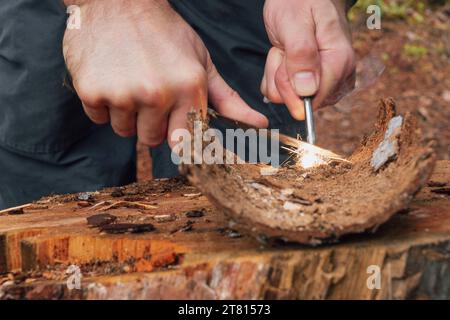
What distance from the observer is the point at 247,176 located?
→ 177cm

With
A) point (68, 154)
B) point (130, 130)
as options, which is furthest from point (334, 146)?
point (130, 130)

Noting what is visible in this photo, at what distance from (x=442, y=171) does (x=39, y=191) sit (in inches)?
79.6

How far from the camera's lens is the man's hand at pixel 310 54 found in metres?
2.22

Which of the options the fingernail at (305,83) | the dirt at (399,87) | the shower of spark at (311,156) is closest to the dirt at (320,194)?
the shower of spark at (311,156)

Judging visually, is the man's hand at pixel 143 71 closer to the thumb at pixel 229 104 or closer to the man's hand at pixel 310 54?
the thumb at pixel 229 104

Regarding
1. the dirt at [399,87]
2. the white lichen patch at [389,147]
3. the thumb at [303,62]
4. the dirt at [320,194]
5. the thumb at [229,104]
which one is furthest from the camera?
the dirt at [399,87]

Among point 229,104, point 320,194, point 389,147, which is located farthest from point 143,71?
point 389,147

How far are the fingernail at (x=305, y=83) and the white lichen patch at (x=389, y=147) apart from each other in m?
0.46

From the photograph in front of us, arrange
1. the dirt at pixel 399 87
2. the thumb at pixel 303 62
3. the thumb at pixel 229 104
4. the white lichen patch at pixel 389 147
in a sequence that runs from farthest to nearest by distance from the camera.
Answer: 1. the dirt at pixel 399 87
2. the thumb at pixel 303 62
3. the thumb at pixel 229 104
4. the white lichen patch at pixel 389 147

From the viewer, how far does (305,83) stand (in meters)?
2.22

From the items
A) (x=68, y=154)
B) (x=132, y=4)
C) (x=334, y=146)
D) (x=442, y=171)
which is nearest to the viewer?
(x=132, y=4)

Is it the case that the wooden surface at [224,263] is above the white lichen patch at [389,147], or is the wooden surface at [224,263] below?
below

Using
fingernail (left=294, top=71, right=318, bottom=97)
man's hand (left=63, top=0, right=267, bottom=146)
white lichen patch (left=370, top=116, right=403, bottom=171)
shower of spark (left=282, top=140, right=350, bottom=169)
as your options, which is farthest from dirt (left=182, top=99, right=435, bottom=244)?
fingernail (left=294, top=71, right=318, bottom=97)
